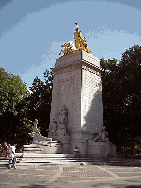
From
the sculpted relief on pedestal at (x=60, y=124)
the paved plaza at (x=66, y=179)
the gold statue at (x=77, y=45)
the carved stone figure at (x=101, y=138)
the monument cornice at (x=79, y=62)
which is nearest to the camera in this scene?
the paved plaza at (x=66, y=179)

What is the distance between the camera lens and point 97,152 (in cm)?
1789

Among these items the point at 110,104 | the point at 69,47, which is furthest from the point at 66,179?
the point at 110,104

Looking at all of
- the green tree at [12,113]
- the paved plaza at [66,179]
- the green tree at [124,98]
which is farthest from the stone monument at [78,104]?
the green tree at [12,113]

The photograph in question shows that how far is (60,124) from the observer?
1991cm

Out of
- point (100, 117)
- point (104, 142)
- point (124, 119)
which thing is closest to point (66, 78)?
point (100, 117)

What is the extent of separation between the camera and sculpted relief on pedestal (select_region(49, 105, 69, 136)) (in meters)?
19.6

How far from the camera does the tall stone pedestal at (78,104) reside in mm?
18891

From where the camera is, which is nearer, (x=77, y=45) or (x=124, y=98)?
(x=77, y=45)

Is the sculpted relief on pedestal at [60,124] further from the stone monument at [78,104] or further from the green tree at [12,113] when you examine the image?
the green tree at [12,113]

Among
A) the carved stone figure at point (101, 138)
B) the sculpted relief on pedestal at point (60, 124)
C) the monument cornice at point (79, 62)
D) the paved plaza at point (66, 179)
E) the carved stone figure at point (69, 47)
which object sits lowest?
the paved plaza at point (66, 179)

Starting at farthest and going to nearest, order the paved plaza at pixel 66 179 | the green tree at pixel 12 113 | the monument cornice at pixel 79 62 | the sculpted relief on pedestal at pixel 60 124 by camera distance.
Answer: the green tree at pixel 12 113
the monument cornice at pixel 79 62
the sculpted relief on pedestal at pixel 60 124
the paved plaza at pixel 66 179

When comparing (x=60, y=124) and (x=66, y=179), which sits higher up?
(x=60, y=124)

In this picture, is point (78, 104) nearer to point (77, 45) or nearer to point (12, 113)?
point (77, 45)

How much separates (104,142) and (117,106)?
361 inches
